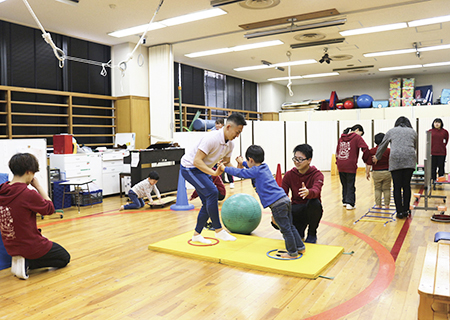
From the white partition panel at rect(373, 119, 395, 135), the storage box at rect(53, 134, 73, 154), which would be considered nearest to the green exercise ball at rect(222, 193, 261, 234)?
the storage box at rect(53, 134, 73, 154)

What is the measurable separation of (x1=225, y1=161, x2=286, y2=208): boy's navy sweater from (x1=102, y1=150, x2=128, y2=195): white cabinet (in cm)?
485

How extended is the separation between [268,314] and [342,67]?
456 inches

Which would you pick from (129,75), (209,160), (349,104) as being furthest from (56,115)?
(349,104)

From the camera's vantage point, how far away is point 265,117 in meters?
15.6

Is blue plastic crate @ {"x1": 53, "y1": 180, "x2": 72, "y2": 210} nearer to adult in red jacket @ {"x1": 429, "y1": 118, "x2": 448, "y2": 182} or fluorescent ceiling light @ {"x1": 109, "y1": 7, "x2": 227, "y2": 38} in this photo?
fluorescent ceiling light @ {"x1": 109, "y1": 7, "x2": 227, "y2": 38}

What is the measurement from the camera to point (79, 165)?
7023mm

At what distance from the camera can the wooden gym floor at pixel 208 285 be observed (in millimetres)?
2518

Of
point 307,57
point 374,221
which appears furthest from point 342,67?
point 374,221

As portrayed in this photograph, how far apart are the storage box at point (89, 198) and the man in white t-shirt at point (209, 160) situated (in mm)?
3438

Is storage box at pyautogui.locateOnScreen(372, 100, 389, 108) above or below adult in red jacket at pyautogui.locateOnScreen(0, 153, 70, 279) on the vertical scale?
above

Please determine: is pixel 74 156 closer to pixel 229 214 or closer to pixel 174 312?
pixel 229 214

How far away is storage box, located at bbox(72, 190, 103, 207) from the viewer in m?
6.67

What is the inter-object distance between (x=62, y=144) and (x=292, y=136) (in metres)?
7.36

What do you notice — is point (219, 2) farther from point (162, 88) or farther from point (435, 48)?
point (435, 48)
